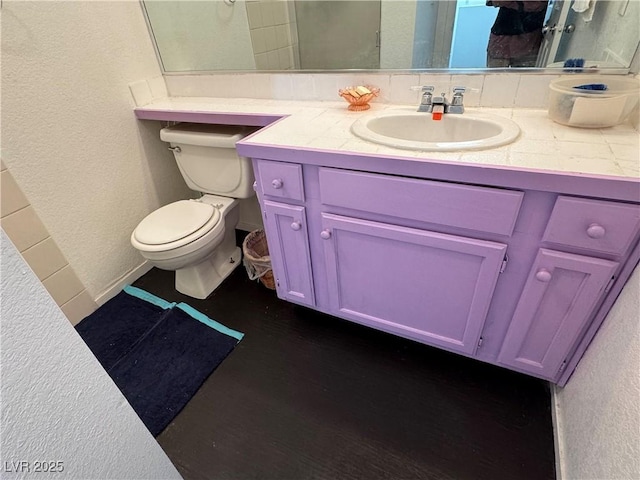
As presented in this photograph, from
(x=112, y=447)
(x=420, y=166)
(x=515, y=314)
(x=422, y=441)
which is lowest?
(x=422, y=441)

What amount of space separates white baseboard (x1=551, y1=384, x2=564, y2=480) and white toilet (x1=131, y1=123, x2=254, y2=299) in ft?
4.62

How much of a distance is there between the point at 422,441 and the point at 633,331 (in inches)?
25.9

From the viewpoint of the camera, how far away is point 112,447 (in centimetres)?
61

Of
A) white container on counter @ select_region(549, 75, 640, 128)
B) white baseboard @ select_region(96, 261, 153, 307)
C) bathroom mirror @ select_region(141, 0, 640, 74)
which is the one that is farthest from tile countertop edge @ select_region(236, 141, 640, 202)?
white baseboard @ select_region(96, 261, 153, 307)

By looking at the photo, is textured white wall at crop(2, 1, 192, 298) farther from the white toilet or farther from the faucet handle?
the faucet handle

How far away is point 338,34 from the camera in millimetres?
1479

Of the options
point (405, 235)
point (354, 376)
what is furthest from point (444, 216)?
point (354, 376)

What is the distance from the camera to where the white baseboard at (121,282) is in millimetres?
1646

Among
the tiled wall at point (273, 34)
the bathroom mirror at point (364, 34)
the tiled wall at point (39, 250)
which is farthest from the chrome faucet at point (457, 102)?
the tiled wall at point (39, 250)

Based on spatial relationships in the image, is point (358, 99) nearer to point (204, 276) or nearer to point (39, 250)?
point (204, 276)

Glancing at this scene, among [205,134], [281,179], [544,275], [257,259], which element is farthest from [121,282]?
[544,275]

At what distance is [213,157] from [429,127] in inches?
37.9

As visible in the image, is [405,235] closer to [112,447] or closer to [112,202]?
[112,447]

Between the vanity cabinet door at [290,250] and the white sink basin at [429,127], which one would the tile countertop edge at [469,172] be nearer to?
the white sink basin at [429,127]
